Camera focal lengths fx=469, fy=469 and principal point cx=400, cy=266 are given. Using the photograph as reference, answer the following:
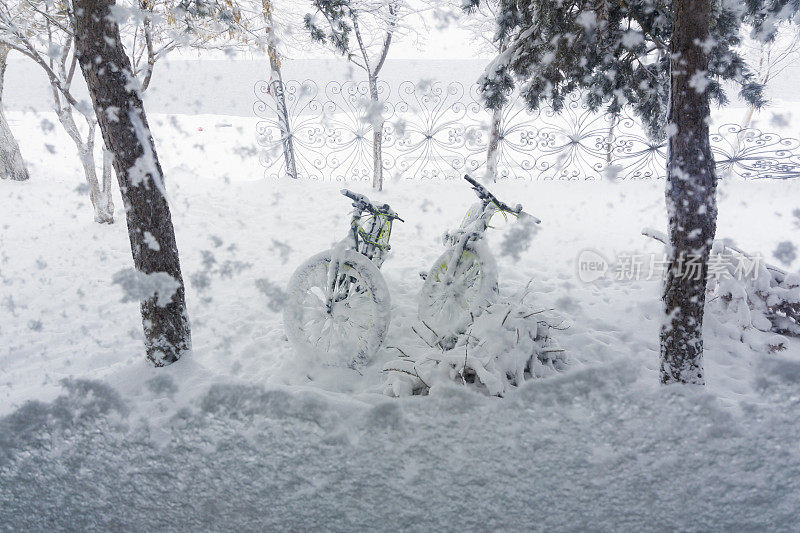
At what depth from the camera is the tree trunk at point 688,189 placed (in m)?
2.77

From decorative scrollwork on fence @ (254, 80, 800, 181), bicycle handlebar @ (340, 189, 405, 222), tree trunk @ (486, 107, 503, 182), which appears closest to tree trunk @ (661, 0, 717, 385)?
bicycle handlebar @ (340, 189, 405, 222)

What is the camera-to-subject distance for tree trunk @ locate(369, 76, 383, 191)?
9.46 m

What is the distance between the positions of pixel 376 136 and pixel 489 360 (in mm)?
7050

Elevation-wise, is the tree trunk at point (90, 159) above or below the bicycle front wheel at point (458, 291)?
above

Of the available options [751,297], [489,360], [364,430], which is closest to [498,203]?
[489,360]

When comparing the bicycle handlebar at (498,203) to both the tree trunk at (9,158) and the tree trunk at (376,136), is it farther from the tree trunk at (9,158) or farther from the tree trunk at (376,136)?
the tree trunk at (9,158)

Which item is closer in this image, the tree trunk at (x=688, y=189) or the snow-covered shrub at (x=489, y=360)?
the tree trunk at (x=688, y=189)

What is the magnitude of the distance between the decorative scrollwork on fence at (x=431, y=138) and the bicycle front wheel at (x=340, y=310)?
21.4 ft

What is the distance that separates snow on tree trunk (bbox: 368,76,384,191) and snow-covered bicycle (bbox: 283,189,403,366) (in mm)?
5889

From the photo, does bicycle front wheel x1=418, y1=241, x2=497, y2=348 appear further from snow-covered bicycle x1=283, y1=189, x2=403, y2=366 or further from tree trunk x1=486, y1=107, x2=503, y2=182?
tree trunk x1=486, y1=107, x2=503, y2=182

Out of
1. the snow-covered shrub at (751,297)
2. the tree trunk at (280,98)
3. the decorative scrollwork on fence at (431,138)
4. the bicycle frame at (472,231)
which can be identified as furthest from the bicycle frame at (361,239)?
the tree trunk at (280,98)

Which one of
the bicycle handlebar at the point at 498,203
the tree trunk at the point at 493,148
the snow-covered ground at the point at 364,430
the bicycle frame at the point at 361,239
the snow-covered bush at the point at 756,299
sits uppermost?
the tree trunk at the point at 493,148

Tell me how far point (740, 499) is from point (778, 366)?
6.05 feet

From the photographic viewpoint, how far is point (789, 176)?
8.66 metres
